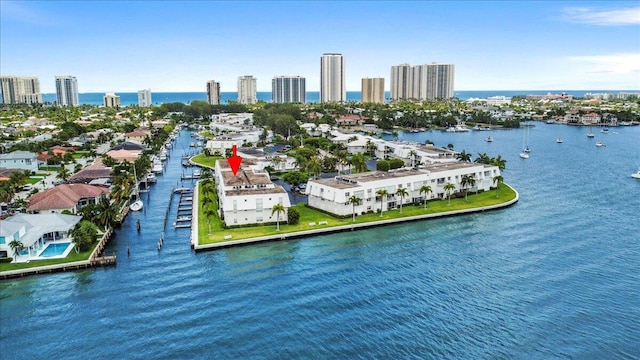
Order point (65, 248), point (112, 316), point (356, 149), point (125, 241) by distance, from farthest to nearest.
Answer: point (356, 149)
point (125, 241)
point (65, 248)
point (112, 316)

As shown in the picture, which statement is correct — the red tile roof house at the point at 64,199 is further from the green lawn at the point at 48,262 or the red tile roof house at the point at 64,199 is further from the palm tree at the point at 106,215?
the green lawn at the point at 48,262

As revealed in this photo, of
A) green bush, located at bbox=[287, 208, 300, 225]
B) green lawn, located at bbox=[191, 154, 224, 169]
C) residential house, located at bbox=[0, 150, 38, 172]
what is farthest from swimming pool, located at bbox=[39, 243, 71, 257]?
green lawn, located at bbox=[191, 154, 224, 169]

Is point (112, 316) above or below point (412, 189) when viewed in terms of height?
below

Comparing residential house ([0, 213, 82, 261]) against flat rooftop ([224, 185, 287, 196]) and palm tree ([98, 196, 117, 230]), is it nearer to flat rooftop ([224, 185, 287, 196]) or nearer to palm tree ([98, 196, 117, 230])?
palm tree ([98, 196, 117, 230])

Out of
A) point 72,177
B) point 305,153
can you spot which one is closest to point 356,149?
point 305,153

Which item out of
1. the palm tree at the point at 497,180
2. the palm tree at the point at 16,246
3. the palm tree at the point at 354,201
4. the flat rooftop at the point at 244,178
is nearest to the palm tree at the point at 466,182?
the palm tree at the point at 497,180

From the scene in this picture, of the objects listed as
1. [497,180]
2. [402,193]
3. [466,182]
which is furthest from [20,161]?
[497,180]

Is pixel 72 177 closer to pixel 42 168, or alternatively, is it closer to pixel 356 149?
pixel 42 168
